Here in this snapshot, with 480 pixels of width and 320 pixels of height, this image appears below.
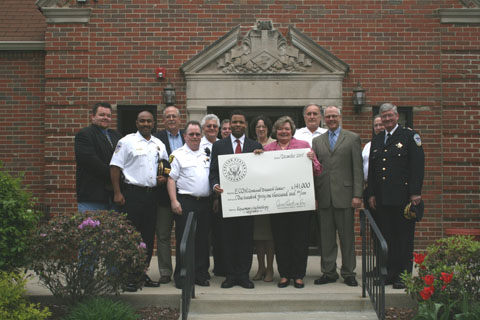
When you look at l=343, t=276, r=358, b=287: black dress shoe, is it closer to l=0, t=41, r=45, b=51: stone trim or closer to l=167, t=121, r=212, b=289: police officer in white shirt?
l=167, t=121, r=212, b=289: police officer in white shirt

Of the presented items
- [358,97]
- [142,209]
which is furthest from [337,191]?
[358,97]

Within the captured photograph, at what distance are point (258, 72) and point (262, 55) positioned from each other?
→ 28cm

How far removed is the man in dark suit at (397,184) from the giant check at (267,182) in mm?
813

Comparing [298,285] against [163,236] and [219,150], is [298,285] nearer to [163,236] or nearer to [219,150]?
[163,236]

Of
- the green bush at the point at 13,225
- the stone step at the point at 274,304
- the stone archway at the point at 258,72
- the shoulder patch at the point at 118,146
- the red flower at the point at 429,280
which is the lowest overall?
the stone step at the point at 274,304

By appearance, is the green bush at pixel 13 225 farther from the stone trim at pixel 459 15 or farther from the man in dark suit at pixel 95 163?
the stone trim at pixel 459 15

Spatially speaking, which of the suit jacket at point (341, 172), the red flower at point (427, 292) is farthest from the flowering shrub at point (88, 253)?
the red flower at point (427, 292)

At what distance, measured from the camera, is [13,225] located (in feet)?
17.6

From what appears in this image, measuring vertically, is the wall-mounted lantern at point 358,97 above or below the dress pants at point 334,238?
above

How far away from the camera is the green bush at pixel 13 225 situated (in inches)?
207

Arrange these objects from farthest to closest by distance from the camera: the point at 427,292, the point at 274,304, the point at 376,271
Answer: the point at 376,271
the point at 274,304
the point at 427,292

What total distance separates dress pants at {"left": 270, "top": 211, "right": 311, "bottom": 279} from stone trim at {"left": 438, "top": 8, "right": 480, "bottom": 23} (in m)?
4.73

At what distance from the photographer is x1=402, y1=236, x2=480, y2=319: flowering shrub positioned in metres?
4.79

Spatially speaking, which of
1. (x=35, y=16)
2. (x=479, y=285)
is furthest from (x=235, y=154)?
(x=35, y=16)
